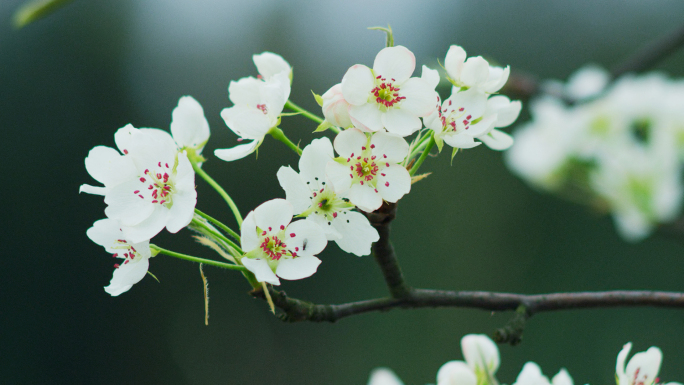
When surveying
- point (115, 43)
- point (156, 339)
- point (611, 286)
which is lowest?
point (611, 286)

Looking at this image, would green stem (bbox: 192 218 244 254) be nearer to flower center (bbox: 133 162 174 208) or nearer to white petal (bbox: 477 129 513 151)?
flower center (bbox: 133 162 174 208)

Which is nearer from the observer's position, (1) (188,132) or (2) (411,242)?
(1) (188,132)

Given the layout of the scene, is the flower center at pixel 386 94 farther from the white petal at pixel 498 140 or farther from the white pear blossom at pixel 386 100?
the white petal at pixel 498 140

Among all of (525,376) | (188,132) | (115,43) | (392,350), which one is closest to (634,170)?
(525,376)

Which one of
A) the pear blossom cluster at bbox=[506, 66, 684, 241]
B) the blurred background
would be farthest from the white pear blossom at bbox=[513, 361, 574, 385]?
the blurred background

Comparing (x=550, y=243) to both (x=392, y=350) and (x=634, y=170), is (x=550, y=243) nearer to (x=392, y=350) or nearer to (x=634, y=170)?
(x=392, y=350)

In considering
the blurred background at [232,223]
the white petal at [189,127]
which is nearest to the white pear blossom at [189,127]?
the white petal at [189,127]

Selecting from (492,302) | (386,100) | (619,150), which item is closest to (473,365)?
(492,302)

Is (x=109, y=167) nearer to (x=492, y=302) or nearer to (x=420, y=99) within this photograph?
(x=420, y=99)
